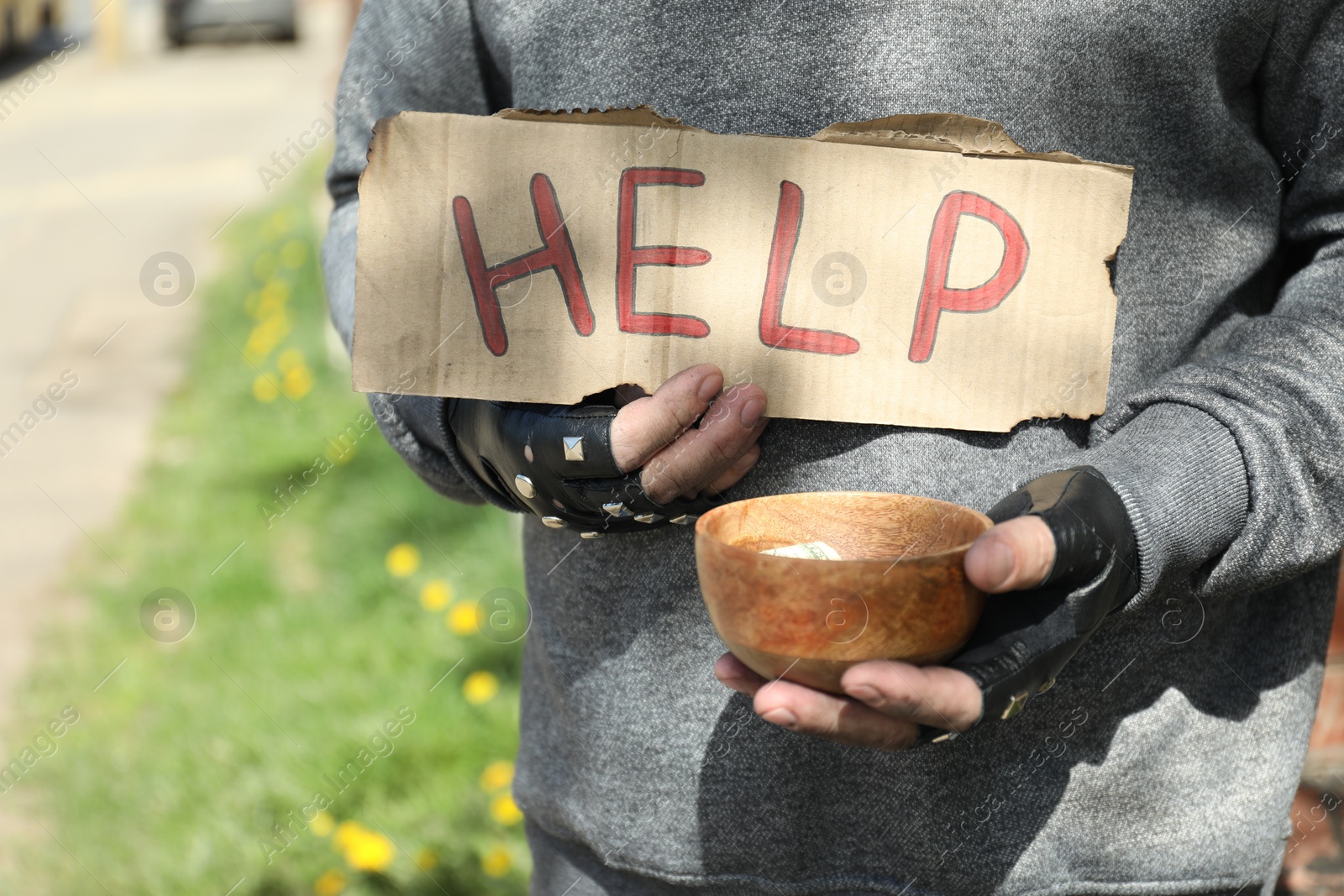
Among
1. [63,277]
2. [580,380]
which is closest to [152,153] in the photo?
[63,277]

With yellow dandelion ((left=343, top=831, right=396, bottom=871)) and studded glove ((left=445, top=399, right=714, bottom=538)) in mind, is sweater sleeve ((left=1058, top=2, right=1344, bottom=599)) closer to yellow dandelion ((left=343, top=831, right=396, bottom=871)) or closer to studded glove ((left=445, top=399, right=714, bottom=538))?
studded glove ((left=445, top=399, right=714, bottom=538))

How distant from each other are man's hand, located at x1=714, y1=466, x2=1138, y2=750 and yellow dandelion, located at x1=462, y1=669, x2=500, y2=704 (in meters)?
1.83

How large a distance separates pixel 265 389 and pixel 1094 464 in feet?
13.7

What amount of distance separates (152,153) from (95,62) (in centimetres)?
814

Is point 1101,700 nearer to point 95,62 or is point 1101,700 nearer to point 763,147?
point 763,147

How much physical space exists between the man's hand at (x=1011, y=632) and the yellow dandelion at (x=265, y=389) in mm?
4035

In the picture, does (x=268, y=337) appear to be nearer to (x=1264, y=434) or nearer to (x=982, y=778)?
(x=982, y=778)

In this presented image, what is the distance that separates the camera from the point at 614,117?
3.29ft

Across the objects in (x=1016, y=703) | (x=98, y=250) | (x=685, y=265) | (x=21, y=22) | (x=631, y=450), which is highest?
(x=685, y=265)

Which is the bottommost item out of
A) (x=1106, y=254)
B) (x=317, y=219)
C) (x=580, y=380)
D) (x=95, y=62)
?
(x=95, y=62)

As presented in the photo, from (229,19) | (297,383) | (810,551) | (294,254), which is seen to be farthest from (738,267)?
(229,19)

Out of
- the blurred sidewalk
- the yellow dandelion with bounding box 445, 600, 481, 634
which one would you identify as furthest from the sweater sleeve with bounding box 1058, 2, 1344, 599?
the blurred sidewalk

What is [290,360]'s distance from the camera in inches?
187

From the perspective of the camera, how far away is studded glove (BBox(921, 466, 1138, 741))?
2.86 feet
